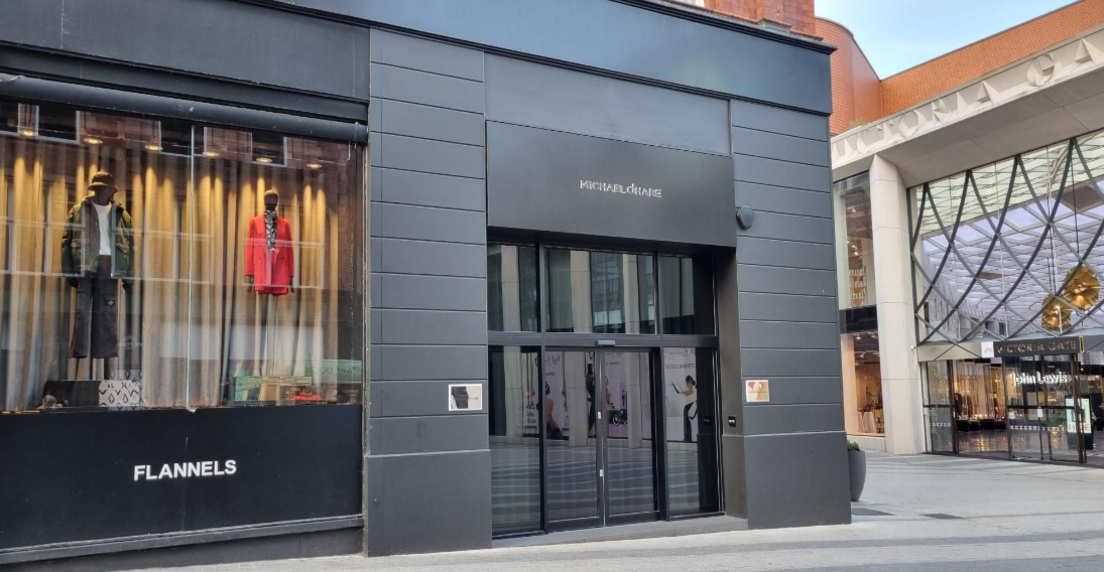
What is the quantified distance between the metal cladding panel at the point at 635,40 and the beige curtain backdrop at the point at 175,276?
2047mm

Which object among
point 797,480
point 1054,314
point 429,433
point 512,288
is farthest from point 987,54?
point 429,433

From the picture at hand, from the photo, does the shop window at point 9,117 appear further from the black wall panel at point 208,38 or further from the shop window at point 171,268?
the black wall panel at point 208,38

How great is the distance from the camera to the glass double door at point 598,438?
33.6 feet

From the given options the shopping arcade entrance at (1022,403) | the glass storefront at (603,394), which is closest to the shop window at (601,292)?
the glass storefront at (603,394)

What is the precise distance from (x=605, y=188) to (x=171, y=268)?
16.2 feet

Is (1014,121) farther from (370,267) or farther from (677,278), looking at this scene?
(370,267)

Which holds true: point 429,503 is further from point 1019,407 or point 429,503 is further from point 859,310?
point 859,310

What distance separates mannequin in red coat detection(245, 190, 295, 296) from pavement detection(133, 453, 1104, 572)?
8.96ft

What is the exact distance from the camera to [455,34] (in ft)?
31.3

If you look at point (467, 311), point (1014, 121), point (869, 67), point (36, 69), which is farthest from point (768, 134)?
point (869, 67)

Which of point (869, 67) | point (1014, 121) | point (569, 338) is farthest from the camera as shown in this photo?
point (869, 67)

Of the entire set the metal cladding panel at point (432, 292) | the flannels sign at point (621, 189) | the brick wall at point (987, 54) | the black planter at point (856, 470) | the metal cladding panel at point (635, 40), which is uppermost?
the brick wall at point (987, 54)

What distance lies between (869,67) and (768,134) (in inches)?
1038

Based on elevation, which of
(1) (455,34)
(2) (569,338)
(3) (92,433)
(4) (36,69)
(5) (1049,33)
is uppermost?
(5) (1049,33)
